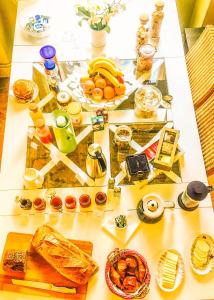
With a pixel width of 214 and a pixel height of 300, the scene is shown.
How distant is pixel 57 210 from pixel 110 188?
252 millimetres

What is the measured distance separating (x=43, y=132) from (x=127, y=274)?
0.72m

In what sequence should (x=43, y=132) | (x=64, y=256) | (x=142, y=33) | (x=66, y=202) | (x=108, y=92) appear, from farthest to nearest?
1. (x=142, y=33)
2. (x=108, y=92)
3. (x=43, y=132)
4. (x=66, y=202)
5. (x=64, y=256)

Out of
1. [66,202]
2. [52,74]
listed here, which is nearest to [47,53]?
[52,74]

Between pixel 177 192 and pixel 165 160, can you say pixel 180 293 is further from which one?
pixel 165 160

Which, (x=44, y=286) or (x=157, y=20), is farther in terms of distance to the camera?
(x=157, y=20)

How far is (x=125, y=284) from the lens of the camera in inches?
52.9

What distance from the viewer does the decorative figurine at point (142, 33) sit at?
1853mm

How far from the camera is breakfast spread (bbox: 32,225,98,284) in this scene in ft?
4.40

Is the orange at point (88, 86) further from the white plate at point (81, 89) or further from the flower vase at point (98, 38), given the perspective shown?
the flower vase at point (98, 38)

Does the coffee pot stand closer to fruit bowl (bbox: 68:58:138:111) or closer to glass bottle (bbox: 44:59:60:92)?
fruit bowl (bbox: 68:58:138:111)

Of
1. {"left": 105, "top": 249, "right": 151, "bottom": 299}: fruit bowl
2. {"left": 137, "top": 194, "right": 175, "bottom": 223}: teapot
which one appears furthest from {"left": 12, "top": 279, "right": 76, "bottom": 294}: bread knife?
{"left": 137, "top": 194, "right": 175, "bottom": 223}: teapot

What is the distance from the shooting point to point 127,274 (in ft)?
4.50

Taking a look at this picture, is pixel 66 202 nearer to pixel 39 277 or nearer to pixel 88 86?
pixel 39 277

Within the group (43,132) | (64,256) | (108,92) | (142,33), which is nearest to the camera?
(64,256)
